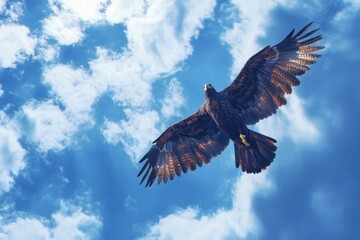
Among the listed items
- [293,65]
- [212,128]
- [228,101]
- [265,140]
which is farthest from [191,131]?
[293,65]

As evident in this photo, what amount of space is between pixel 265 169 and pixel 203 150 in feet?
8.78

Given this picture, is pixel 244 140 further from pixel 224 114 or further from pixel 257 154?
pixel 224 114

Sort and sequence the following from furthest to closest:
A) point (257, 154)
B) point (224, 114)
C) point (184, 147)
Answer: point (184, 147) → point (224, 114) → point (257, 154)

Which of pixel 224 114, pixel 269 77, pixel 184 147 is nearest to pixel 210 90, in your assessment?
pixel 224 114

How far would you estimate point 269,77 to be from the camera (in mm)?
16016

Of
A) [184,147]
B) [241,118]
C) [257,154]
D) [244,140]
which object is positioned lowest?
[257,154]

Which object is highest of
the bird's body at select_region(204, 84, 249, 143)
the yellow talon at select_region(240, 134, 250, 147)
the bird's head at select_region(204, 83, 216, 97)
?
the bird's head at select_region(204, 83, 216, 97)

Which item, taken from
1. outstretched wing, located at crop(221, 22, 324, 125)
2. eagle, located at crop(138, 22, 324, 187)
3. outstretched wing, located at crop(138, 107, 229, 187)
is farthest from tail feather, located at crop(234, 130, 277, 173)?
outstretched wing, located at crop(138, 107, 229, 187)

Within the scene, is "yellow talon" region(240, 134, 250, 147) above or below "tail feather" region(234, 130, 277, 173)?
above

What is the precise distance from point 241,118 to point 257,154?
4.51 feet

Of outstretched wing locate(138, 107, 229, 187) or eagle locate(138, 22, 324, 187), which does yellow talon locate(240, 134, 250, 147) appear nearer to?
eagle locate(138, 22, 324, 187)

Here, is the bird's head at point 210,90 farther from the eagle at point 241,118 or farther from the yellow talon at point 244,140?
the yellow talon at point 244,140

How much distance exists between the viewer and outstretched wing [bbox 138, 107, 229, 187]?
17297 millimetres

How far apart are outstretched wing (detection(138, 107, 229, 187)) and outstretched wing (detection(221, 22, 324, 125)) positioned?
139 cm
